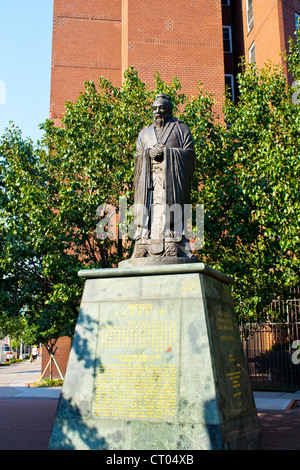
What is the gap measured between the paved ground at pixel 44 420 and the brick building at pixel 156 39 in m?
14.6

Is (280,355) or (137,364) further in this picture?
(280,355)

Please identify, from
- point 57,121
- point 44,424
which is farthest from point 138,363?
point 57,121

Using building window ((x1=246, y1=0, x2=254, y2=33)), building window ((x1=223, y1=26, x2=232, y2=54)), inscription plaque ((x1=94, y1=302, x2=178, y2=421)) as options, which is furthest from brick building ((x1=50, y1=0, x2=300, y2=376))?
inscription plaque ((x1=94, y1=302, x2=178, y2=421))

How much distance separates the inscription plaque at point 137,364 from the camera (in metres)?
6.06

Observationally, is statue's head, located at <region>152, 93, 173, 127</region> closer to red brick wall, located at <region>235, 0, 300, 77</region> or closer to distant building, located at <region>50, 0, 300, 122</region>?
red brick wall, located at <region>235, 0, 300, 77</region>

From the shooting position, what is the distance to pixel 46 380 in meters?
21.9

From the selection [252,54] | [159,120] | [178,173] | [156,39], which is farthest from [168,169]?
[252,54]

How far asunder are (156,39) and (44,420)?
19.8m

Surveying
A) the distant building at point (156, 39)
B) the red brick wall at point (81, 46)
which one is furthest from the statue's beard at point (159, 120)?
the red brick wall at point (81, 46)

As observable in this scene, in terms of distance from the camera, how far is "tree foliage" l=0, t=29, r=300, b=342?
12.6 m

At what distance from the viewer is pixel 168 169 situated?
25.5ft

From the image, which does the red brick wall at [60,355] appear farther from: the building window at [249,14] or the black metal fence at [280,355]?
the building window at [249,14]

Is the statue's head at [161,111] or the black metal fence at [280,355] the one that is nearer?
the statue's head at [161,111]

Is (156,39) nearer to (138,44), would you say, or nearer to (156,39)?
(156,39)
